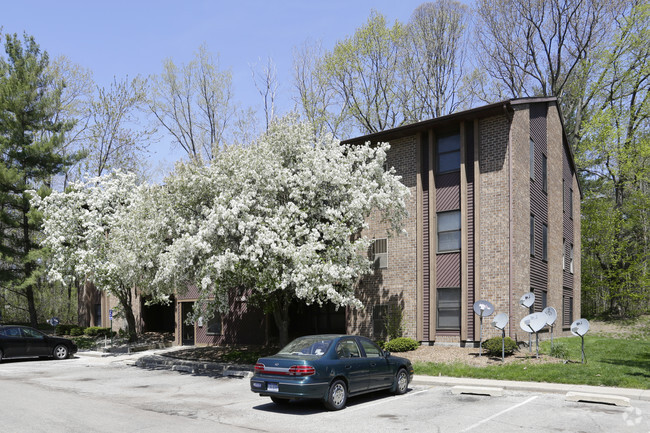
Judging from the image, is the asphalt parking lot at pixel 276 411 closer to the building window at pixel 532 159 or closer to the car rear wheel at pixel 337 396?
the car rear wheel at pixel 337 396

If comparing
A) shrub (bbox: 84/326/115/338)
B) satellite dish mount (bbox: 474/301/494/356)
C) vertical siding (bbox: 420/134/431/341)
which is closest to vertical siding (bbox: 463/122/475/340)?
satellite dish mount (bbox: 474/301/494/356)

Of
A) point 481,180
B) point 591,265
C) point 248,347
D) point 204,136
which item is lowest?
point 248,347

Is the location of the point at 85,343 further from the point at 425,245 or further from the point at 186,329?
the point at 425,245

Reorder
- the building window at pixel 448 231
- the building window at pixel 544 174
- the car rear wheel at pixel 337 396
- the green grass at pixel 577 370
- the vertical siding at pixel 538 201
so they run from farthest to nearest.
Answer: the building window at pixel 544 174 < the vertical siding at pixel 538 201 < the building window at pixel 448 231 < the green grass at pixel 577 370 < the car rear wheel at pixel 337 396

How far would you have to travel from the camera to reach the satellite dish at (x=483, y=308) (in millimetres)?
19234

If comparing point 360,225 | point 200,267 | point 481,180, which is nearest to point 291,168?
point 360,225

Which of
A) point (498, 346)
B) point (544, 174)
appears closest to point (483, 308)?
point (498, 346)

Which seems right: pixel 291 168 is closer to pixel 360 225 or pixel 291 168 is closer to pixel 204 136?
pixel 360 225

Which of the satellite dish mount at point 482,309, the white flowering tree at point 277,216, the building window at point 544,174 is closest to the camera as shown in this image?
the white flowering tree at point 277,216

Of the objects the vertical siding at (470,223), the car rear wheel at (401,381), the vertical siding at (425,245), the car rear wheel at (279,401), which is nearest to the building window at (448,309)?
the vertical siding at (425,245)

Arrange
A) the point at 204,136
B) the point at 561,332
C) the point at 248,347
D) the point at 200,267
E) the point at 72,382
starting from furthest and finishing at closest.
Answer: the point at 204,136 < the point at 561,332 < the point at 248,347 < the point at 200,267 < the point at 72,382

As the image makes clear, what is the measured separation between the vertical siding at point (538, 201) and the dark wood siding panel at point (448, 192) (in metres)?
3.34

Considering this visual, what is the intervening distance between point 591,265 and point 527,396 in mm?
27903

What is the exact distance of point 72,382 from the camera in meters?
17.2
